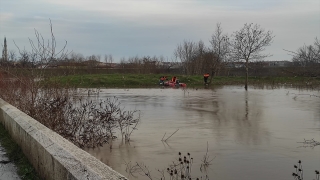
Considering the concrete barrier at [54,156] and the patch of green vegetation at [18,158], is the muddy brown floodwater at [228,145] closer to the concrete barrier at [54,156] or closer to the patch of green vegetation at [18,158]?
the patch of green vegetation at [18,158]

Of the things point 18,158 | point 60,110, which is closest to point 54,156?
point 18,158

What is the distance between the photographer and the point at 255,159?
31.7 feet

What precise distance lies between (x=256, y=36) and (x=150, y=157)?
33560 millimetres

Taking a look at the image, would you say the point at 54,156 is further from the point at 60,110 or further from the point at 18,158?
the point at 60,110

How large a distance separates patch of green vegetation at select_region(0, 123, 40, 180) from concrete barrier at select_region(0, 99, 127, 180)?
92mm

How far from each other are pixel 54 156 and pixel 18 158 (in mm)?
2510

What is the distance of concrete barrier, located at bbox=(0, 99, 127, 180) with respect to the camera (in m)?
3.95

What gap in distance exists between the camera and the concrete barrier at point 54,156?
3947 millimetres

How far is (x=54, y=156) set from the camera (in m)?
4.84

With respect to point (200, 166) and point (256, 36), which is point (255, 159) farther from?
point (256, 36)

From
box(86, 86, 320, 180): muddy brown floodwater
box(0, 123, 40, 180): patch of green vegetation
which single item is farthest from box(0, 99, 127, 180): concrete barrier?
box(86, 86, 320, 180): muddy brown floodwater

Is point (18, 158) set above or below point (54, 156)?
below

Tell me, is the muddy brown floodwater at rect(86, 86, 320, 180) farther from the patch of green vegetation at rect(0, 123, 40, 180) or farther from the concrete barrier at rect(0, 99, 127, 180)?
the concrete barrier at rect(0, 99, 127, 180)

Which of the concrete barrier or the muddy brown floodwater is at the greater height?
the concrete barrier
